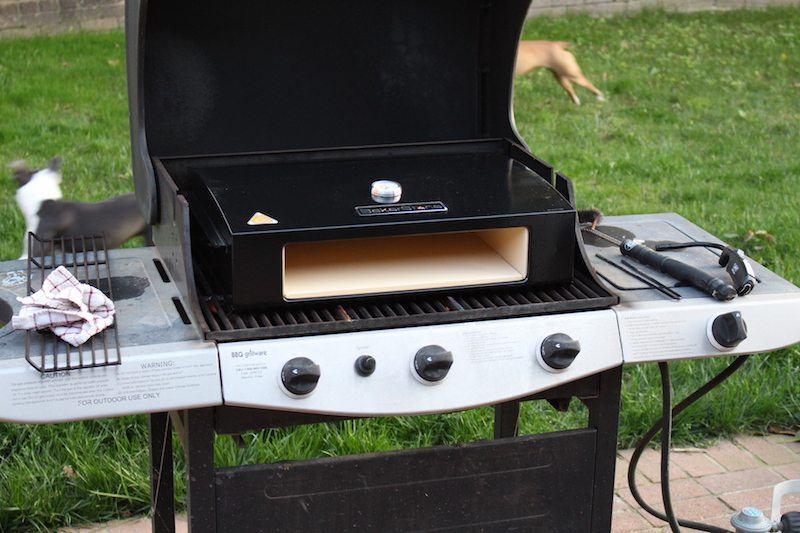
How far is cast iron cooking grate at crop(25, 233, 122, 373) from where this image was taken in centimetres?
149

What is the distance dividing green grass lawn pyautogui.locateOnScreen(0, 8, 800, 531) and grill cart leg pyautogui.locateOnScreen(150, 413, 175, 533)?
1.45 ft

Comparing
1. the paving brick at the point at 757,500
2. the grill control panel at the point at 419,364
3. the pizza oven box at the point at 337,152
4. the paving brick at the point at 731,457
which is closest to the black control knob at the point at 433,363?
the grill control panel at the point at 419,364

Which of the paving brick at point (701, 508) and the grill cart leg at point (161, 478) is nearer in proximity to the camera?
the grill cart leg at point (161, 478)

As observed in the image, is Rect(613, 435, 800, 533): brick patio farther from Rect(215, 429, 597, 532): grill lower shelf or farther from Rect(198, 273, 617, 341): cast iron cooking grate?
Rect(198, 273, 617, 341): cast iron cooking grate

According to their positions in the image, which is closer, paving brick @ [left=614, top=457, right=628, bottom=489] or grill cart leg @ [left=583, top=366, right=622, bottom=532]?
grill cart leg @ [left=583, top=366, right=622, bottom=532]

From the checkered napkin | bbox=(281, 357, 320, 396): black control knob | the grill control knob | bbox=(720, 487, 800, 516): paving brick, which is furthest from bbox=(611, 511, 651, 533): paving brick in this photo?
the checkered napkin

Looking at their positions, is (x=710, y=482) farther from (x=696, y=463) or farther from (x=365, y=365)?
(x=365, y=365)

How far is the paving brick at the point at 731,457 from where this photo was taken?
9.76 ft

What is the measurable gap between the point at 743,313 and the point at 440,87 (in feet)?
2.72

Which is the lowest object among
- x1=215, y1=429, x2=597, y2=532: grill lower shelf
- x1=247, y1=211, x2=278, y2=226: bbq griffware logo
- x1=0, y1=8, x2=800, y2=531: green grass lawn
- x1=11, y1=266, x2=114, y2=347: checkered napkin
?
x1=0, y1=8, x2=800, y2=531: green grass lawn

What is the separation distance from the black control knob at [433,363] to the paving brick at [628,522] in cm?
127

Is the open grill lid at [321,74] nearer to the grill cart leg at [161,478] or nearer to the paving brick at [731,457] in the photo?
the grill cart leg at [161,478]

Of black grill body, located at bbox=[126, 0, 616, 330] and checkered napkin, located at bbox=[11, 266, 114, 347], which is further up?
black grill body, located at bbox=[126, 0, 616, 330]

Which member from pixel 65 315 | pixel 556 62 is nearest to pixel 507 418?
pixel 65 315
